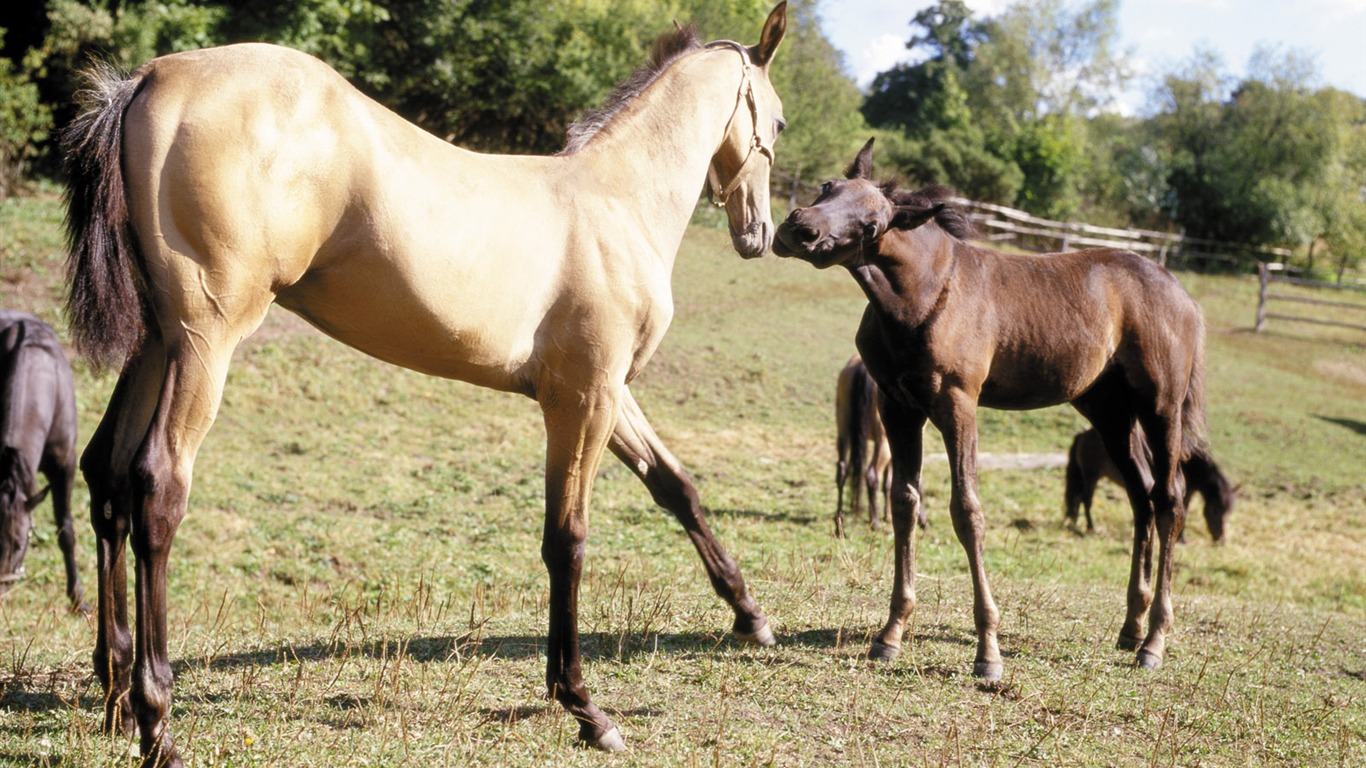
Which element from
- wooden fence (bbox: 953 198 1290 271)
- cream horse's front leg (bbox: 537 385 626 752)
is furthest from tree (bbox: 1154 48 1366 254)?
cream horse's front leg (bbox: 537 385 626 752)

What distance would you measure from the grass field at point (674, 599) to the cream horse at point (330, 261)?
19.8 inches

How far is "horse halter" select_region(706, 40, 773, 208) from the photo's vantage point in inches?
170

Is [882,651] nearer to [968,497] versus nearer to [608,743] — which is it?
[968,497]

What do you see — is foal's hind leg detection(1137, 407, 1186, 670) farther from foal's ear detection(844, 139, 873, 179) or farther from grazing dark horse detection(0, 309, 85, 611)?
grazing dark horse detection(0, 309, 85, 611)

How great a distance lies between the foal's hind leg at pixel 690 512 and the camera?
4.67 meters

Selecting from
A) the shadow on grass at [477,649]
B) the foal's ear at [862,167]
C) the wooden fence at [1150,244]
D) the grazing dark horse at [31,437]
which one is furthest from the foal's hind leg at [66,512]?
the wooden fence at [1150,244]

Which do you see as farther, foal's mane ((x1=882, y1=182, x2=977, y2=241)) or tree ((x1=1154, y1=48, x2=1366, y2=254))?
tree ((x1=1154, y1=48, x2=1366, y2=254))

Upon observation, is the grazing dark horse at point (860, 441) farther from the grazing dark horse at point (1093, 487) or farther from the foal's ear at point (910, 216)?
the foal's ear at point (910, 216)

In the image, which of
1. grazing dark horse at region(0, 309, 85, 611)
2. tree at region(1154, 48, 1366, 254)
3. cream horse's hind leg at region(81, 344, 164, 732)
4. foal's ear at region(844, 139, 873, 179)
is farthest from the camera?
tree at region(1154, 48, 1366, 254)

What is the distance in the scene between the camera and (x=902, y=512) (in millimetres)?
4953

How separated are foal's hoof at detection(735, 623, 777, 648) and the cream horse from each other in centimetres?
122

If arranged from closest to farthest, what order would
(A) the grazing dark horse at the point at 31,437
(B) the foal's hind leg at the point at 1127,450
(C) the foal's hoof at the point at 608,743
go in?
1. (C) the foal's hoof at the point at 608,743
2. (B) the foal's hind leg at the point at 1127,450
3. (A) the grazing dark horse at the point at 31,437

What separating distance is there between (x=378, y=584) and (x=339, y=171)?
179 inches

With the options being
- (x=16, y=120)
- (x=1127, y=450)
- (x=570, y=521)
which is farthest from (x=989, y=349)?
(x=16, y=120)
